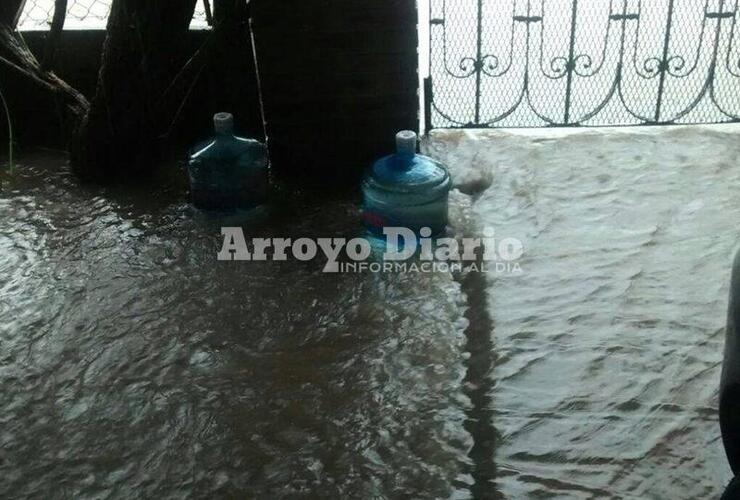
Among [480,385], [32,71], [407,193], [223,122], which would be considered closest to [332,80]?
[223,122]

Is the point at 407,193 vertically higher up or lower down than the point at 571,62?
lower down

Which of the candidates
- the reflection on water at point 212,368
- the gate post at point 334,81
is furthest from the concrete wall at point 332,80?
the reflection on water at point 212,368

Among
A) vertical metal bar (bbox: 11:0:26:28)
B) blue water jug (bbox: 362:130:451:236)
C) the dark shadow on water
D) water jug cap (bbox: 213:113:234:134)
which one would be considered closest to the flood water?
the dark shadow on water

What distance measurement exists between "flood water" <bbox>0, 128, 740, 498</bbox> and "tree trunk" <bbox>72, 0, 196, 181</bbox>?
4.9 inches

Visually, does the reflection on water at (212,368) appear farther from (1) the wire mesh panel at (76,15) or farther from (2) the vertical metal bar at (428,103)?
(1) the wire mesh panel at (76,15)

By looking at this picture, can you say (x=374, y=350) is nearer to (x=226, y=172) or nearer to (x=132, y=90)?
(x=226, y=172)

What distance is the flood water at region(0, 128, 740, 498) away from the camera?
4.88 feet

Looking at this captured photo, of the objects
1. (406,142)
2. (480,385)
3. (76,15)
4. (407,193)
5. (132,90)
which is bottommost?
(480,385)

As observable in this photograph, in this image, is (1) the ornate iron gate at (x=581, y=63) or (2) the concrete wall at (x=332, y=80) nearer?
(2) the concrete wall at (x=332, y=80)

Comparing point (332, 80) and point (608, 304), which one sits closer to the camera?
point (608, 304)

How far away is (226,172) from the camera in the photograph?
234 centimetres

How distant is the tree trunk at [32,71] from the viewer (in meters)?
2.53

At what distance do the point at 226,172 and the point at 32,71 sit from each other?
2.45 feet

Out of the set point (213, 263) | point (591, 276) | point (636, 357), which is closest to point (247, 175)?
point (213, 263)
